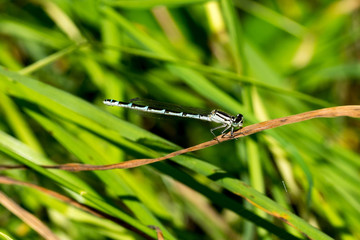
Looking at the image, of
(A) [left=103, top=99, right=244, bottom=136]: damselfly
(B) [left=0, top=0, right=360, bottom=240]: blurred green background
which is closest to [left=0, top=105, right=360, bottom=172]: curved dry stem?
(B) [left=0, top=0, right=360, bottom=240]: blurred green background

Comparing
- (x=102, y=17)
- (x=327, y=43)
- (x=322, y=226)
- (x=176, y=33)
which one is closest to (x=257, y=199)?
(x=322, y=226)

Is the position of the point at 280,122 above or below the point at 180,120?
below

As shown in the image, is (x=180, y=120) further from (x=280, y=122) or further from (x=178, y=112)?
(x=280, y=122)

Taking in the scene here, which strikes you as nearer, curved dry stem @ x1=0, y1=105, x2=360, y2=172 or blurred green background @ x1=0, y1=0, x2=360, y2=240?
curved dry stem @ x1=0, y1=105, x2=360, y2=172

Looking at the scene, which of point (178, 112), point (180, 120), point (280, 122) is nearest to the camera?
point (280, 122)

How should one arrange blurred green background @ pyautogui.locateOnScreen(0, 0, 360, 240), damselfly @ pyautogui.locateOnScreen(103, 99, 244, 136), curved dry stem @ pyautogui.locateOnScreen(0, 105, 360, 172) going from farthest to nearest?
damselfly @ pyautogui.locateOnScreen(103, 99, 244, 136), blurred green background @ pyautogui.locateOnScreen(0, 0, 360, 240), curved dry stem @ pyautogui.locateOnScreen(0, 105, 360, 172)

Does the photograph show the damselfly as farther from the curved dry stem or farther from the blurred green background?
the curved dry stem

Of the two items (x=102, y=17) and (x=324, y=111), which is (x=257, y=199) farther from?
(x=102, y=17)

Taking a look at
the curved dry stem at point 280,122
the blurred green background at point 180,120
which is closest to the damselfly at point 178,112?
the blurred green background at point 180,120

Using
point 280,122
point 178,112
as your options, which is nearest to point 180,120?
point 178,112
